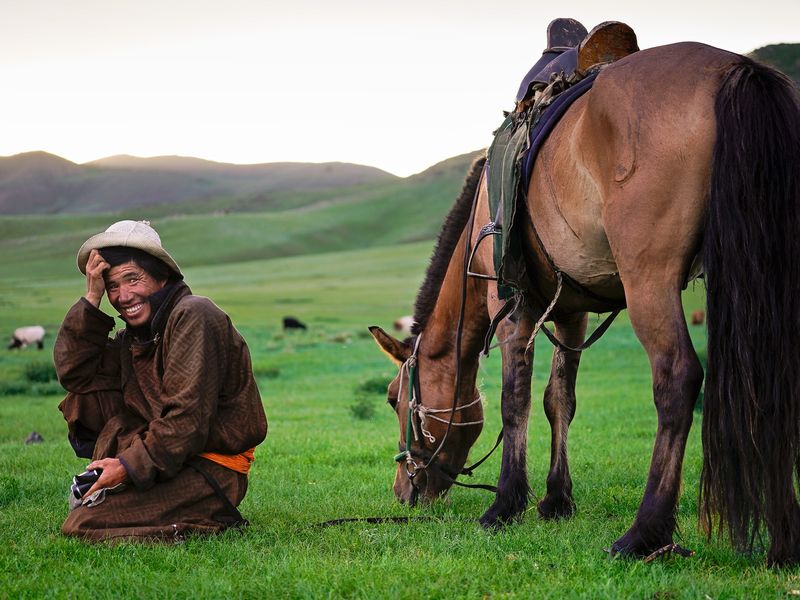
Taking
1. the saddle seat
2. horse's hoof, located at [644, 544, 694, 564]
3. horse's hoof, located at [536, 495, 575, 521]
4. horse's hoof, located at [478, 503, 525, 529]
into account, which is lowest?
horse's hoof, located at [536, 495, 575, 521]

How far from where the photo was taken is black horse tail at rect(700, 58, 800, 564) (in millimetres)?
4199

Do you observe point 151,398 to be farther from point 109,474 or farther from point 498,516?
point 498,516

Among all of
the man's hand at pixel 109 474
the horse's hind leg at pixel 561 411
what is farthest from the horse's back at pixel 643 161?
the man's hand at pixel 109 474

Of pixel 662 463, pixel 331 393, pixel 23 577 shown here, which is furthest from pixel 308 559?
pixel 331 393

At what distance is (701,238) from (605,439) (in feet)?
21.6

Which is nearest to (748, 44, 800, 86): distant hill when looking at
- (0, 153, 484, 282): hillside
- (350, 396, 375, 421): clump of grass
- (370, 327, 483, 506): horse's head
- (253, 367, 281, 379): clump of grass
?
(370, 327, 483, 506): horse's head

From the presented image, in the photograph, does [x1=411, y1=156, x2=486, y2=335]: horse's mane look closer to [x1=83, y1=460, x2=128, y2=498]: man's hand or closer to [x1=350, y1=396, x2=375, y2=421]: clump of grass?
[x1=83, y1=460, x2=128, y2=498]: man's hand

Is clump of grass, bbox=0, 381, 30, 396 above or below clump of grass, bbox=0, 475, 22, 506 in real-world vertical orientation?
below

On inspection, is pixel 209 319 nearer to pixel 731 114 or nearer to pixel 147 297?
pixel 147 297

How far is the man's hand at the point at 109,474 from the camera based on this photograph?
528 cm

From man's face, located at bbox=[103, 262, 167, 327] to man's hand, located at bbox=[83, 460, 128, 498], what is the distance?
35.3 inches

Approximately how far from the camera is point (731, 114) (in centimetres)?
424

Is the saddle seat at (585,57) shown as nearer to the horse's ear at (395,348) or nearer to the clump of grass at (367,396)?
the horse's ear at (395,348)

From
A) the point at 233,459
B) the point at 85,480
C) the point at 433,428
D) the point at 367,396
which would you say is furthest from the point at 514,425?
the point at 367,396
